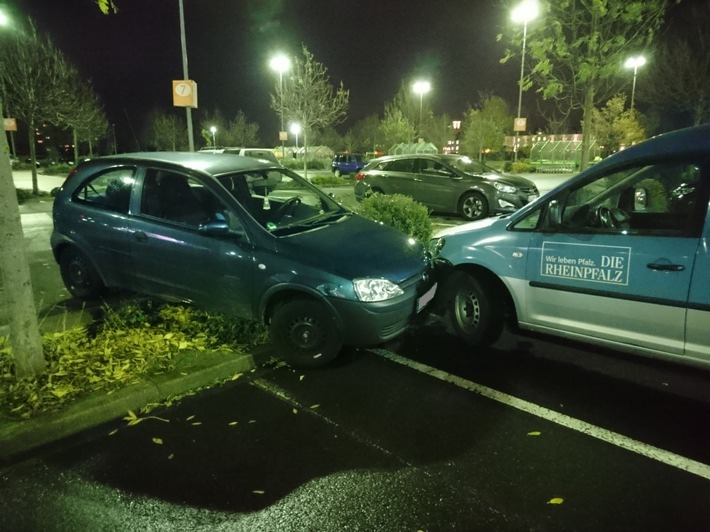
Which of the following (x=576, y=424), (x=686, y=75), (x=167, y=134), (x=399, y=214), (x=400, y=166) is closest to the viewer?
(x=576, y=424)


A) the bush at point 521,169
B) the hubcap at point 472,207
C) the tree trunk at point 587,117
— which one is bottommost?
the hubcap at point 472,207

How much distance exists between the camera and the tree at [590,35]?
9.40 meters

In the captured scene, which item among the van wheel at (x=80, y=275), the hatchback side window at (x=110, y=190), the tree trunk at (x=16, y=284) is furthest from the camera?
the van wheel at (x=80, y=275)

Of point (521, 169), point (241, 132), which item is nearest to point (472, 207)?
point (521, 169)

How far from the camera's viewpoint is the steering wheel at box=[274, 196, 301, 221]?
16.7ft

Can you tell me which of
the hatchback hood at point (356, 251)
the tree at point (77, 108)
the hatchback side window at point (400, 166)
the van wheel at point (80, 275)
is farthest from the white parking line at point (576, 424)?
the tree at point (77, 108)

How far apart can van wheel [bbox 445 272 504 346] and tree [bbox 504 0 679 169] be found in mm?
6473

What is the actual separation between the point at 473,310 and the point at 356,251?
1.39 metres

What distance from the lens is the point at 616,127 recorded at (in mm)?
36656

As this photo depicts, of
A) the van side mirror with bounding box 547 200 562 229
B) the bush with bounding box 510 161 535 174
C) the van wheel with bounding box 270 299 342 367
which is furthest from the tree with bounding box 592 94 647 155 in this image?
the van wheel with bounding box 270 299 342 367

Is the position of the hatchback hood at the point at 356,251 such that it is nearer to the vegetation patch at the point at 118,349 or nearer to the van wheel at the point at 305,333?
the van wheel at the point at 305,333

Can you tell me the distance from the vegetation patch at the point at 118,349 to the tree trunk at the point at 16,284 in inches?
6.3

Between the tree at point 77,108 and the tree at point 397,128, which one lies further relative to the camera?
the tree at point 397,128

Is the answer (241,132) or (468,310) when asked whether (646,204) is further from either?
(241,132)
